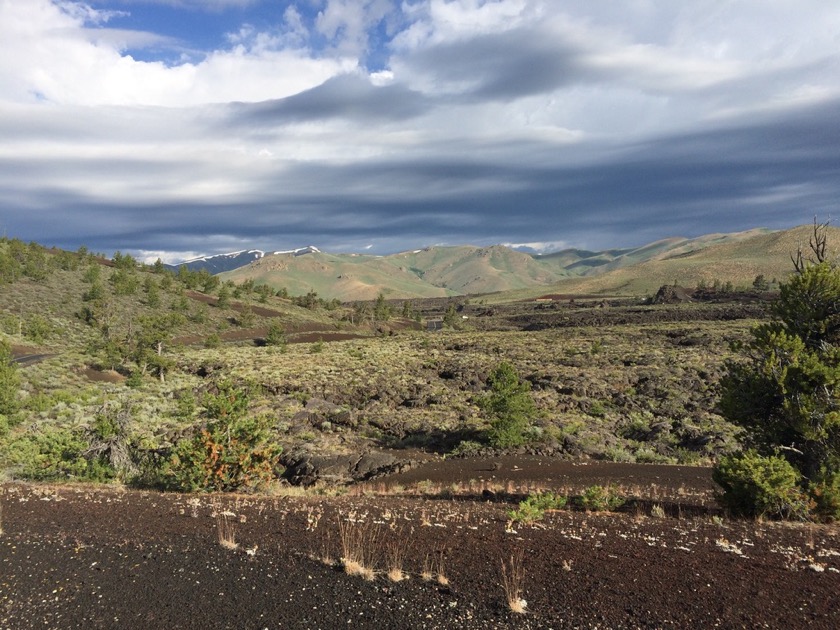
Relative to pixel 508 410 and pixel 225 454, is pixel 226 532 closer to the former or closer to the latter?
pixel 225 454

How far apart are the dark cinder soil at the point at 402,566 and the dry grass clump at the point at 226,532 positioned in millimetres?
96

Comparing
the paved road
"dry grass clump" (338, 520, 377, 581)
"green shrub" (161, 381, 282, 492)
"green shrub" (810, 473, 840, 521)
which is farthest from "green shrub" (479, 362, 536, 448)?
the paved road

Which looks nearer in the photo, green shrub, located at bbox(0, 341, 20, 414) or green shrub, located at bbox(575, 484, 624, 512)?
green shrub, located at bbox(575, 484, 624, 512)

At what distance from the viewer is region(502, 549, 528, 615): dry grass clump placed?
7016 mm

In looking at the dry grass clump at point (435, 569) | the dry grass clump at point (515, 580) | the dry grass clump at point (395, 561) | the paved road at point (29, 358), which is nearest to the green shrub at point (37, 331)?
the paved road at point (29, 358)

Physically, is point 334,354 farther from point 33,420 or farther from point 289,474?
point 289,474

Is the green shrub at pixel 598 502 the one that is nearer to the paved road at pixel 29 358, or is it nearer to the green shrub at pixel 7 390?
the green shrub at pixel 7 390

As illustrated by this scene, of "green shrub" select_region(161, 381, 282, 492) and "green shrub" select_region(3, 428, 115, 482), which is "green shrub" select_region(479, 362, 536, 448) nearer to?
"green shrub" select_region(161, 381, 282, 492)

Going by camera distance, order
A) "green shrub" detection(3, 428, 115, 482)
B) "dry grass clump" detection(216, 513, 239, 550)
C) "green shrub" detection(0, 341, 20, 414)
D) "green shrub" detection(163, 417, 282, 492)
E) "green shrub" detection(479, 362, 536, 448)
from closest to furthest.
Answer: "dry grass clump" detection(216, 513, 239, 550) < "green shrub" detection(163, 417, 282, 492) < "green shrub" detection(3, 428, 115, 482) < "green shrub" detection(479, 362, 536, 448) < "green shrub" detection(0, 341, 20, 414)

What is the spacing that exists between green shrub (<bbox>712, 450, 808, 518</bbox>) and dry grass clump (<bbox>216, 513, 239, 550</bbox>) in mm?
11187

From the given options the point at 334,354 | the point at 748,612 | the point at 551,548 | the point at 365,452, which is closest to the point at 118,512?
the point at 551,548

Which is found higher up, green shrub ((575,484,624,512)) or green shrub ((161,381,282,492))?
green shrub ((161,381,282,492))

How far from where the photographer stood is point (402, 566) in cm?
841

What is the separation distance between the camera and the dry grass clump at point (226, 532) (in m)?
9.23
